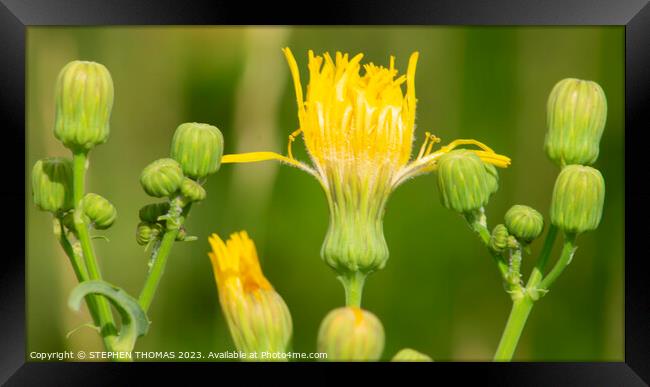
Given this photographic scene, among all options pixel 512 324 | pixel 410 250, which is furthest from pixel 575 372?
pixel 410 250

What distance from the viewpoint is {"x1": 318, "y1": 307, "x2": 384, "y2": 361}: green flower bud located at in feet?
15.4

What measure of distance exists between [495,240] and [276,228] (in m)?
2.46

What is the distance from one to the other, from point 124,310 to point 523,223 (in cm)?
155

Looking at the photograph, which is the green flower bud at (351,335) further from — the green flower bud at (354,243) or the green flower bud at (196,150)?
the green flower bud at (196,150)

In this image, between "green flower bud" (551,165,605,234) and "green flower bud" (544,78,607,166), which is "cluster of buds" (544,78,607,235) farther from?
"green flower bud" (551,165,605,234)

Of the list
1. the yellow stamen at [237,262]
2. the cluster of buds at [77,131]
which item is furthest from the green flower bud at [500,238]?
the cluster of buds at [77,131]

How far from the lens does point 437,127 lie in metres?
7.76

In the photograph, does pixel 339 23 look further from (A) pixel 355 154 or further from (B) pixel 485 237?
(B) pixel 485 237

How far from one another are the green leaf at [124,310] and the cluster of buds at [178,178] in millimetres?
316

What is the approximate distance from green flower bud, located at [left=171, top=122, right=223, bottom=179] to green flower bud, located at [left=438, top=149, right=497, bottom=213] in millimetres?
904

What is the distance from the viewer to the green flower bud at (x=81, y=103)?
525cm

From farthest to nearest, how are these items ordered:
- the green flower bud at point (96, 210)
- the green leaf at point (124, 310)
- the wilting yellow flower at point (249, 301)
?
the wilting yellow flower at point (249, 301), the green flower bud at point (96, 210), the green leaf at point (124, 310)

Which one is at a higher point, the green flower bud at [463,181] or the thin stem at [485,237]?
the green flower bud at [463,181]

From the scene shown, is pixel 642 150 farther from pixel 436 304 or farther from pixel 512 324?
pixel 436 304
